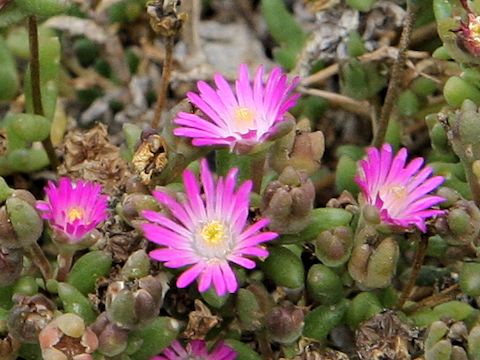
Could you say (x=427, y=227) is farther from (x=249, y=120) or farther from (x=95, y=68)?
(x=95, y=68)

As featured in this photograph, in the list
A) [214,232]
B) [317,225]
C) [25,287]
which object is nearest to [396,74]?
[317,225]

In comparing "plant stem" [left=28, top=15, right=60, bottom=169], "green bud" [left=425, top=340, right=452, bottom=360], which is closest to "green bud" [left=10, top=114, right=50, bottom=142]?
"plant stem" [left=28, top=15, right=60, bottom=169]

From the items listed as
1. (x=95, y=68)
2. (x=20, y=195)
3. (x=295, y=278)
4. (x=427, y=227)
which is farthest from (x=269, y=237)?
(x=95, y=68)

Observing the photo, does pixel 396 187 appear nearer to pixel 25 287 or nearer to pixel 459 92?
pixel 459 92

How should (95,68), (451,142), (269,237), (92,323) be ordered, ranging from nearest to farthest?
(269,237), (92,323), (451,142), (95,68)

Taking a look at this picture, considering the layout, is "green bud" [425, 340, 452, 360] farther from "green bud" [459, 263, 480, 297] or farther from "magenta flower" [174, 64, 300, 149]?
"magenta flower" [174, 64, 300, 149]

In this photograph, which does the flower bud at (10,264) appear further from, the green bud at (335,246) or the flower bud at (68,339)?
the green bud at (335,246)
